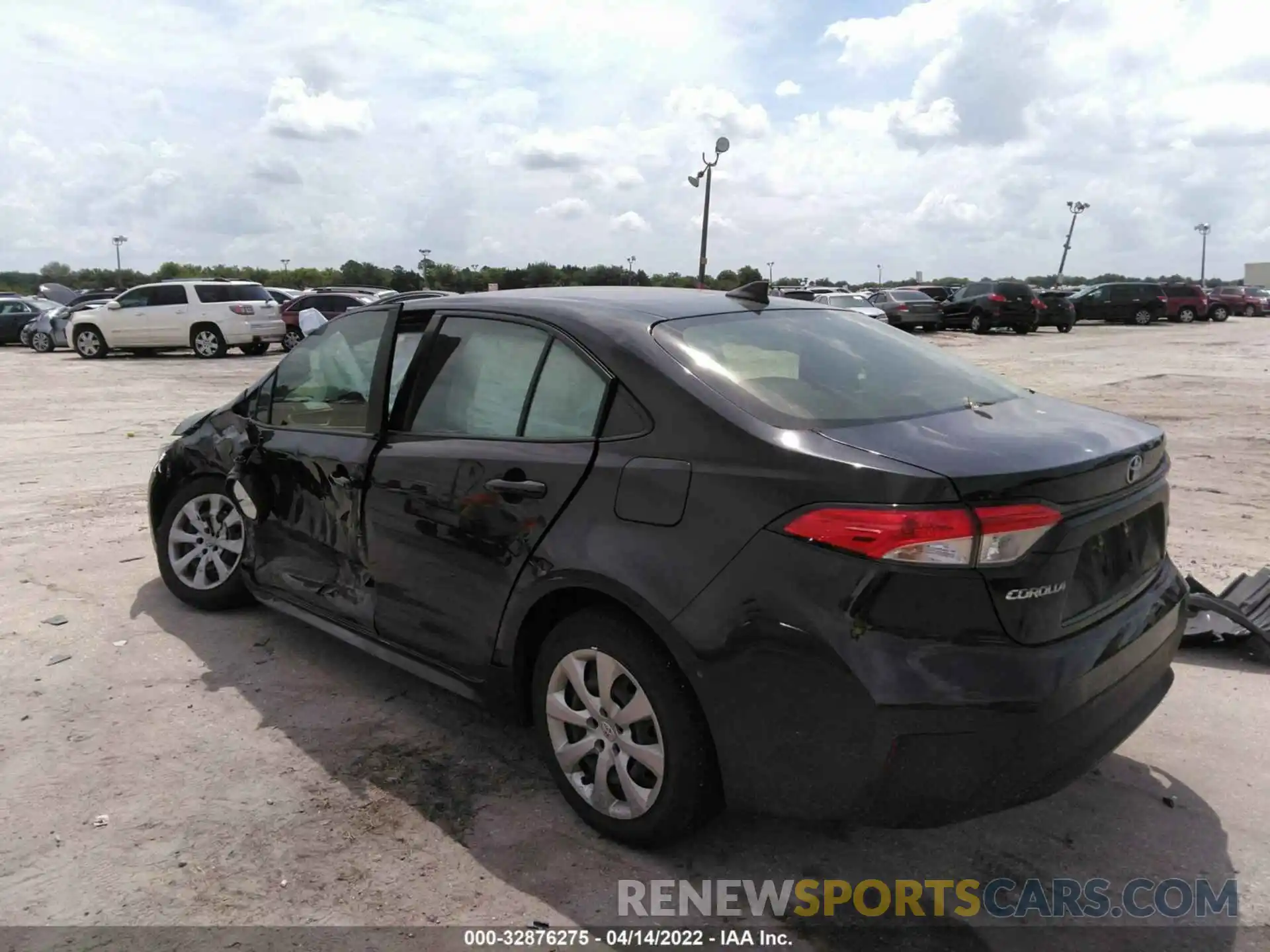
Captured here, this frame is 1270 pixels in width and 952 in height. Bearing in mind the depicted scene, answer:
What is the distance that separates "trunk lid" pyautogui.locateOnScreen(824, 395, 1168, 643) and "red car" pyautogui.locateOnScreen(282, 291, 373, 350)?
2056cm

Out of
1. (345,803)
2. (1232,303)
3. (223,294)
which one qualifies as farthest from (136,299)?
(1232,303)

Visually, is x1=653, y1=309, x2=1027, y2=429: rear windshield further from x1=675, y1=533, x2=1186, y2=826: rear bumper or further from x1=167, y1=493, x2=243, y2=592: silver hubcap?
x1=167, y1=493, x2=243, y2=592: silver hubcap

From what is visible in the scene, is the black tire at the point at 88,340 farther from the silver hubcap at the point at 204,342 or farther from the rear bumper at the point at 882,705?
the rear bumper at the point at 882,705

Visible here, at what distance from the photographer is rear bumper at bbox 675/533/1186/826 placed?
232 cm

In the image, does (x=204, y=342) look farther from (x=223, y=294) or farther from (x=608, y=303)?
(x=608, y=303)

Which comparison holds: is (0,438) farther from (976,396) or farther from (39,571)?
(976,396)

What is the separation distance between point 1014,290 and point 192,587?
3145cm

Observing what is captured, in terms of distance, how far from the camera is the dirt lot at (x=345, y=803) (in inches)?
110

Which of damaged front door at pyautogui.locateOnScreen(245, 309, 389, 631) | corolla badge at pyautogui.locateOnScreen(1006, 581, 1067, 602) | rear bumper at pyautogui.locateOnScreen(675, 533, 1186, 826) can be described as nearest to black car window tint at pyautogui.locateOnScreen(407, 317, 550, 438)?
damaged front door at pyautogui.locateOnScreen(245, 309, 389, 631)

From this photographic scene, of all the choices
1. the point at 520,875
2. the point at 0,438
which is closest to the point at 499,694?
the point at 520,875

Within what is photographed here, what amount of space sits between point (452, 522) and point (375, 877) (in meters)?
1.14

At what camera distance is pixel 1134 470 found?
2.77 m

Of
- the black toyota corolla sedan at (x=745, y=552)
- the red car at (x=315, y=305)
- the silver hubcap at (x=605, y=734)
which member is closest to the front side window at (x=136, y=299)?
the red car at (x=315, y=305)

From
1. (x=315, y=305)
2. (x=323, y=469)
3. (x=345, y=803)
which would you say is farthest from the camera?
(x=315, y=305)
